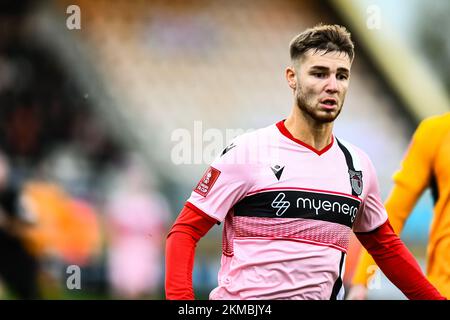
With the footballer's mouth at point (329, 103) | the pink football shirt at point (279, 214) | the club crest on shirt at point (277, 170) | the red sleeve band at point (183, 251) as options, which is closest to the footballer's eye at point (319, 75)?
the footballer's mouth at point (329, 103)

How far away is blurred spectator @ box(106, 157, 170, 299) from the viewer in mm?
8086

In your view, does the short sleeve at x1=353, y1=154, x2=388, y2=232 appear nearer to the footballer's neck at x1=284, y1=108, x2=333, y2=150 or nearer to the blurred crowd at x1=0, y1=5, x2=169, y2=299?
the footballer's neck at x1=284, y1=108, x2=333, y2=150

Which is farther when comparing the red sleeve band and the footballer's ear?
the footballer's ear

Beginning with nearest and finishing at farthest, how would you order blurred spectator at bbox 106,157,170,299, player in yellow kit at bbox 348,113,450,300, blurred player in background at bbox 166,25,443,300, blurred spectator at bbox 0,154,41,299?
blurred player in background at bbox 166,25,443,300 → player in yellow kit at bbox 348,113,450,300 → blurred spectator at bbox 106,157,170,299 → blurred spectator at bbox 0,154,41,299

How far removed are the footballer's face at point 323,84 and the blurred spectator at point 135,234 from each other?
15.2ft

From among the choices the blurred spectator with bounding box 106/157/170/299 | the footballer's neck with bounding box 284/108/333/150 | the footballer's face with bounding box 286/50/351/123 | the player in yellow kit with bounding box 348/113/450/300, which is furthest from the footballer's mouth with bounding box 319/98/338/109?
the blurred spectator with bounding box 106/157/170/299

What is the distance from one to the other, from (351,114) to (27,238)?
3192 mm

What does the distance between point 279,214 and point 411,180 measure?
4.48 feet

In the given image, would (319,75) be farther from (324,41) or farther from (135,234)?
(135,234)

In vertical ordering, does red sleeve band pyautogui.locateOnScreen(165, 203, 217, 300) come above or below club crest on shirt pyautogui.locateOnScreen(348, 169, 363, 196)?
below

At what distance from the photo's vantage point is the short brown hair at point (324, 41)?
3.62 m

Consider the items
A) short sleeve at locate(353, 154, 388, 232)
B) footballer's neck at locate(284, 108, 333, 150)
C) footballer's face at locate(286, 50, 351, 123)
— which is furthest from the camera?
short sleeve at locate(353, 154, 388, 232)

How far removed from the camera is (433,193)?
471 cm

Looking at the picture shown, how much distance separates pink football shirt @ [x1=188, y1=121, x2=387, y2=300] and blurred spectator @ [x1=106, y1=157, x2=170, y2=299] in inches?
178
